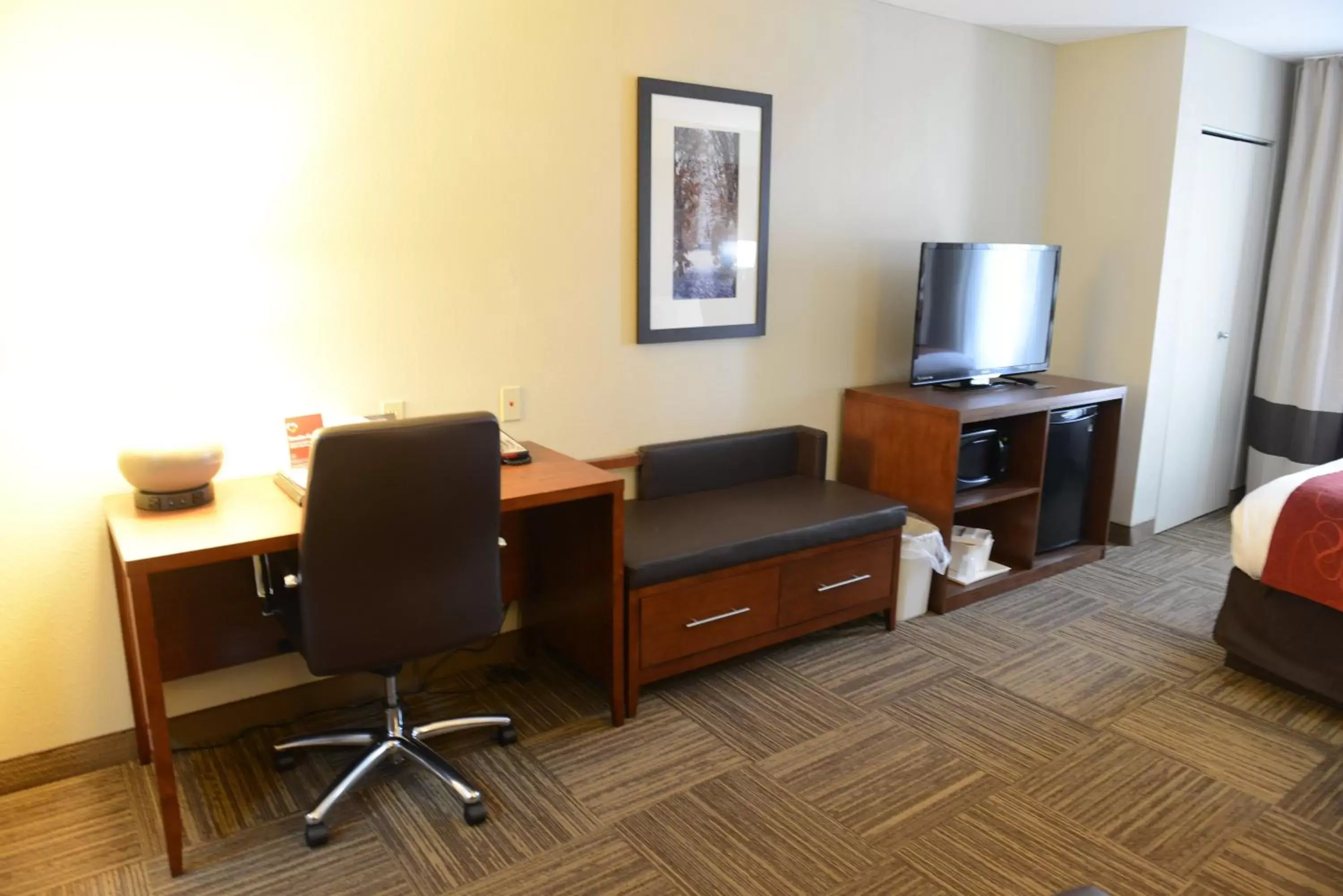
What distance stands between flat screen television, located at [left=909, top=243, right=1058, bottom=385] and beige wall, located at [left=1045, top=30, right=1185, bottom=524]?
0.39 m

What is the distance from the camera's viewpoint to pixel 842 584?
3018mm

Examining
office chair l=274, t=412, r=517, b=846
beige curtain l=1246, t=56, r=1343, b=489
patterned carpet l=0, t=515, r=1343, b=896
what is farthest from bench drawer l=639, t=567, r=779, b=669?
beige curtain l=1246, t=56, r=1343, b=489

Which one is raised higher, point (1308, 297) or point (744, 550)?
point (1308, 297)

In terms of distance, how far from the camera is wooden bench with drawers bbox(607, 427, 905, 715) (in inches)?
102

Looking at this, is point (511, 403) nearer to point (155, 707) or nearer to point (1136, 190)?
point (155, 707)

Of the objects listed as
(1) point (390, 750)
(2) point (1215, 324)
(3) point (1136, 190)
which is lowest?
(1) point (390, 750)

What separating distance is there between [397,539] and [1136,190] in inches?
141

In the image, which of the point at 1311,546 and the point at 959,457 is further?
the point at 959,457

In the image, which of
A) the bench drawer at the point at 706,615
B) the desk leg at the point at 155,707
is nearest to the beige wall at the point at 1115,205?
the bench drawer at the point at 706,615

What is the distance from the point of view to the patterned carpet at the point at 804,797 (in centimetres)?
198

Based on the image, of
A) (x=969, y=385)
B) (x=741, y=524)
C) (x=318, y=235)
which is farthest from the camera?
(x=969, y=385)

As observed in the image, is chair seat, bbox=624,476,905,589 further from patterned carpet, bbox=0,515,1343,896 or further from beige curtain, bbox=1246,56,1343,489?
beige curtain, bbox=1246,56,1343,489

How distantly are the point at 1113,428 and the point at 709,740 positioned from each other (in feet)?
8.02

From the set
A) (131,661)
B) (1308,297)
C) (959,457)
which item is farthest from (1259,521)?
(131,661)
